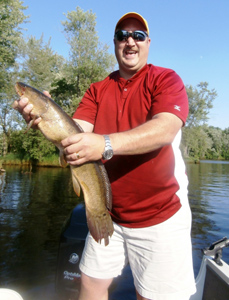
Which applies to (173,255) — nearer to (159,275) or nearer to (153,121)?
(159,275)

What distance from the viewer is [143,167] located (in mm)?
2412

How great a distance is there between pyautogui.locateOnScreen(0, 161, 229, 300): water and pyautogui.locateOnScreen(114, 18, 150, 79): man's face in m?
4.22

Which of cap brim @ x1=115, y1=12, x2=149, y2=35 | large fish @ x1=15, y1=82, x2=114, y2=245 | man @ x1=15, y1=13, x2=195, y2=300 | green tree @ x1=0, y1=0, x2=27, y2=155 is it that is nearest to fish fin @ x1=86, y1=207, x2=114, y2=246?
large fish @ x1=15, y1=82, x2=114, y2=245

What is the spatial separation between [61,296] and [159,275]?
1905 millimetres

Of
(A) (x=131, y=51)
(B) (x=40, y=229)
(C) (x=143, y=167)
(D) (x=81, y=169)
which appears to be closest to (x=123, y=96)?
(A) (x=131, y=51)

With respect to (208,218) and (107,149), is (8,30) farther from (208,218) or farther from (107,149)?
(107,149)

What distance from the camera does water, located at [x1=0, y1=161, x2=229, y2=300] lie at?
18.5 feet

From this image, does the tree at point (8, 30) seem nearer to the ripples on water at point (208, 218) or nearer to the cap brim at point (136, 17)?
the ripples on water at point (208, 218)

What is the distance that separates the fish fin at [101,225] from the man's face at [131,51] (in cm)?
A: 136

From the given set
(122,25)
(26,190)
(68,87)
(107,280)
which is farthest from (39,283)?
(68,87)

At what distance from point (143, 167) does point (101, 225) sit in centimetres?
62

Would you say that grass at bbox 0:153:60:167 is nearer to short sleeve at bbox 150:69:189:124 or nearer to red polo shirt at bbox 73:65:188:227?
red polo shirt at bbox 73:65:188:227

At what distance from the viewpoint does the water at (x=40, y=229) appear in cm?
562

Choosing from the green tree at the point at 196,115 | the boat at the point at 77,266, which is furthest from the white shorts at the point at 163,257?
the green tree at the point at 196,115
